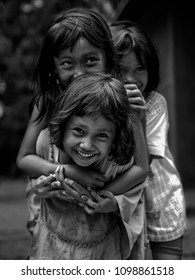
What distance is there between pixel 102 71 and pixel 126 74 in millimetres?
327

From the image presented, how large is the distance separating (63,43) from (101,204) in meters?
0.69

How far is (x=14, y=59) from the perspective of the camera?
12.9m

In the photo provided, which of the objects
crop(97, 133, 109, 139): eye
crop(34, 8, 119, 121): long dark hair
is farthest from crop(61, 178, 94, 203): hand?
crop(34, 8, 119, 121): long dark hair

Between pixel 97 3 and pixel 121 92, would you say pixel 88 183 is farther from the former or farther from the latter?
A: pixel 97 3

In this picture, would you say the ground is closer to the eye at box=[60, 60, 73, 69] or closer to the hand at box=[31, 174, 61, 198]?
the hand at box=[31, 174, 61, 198]

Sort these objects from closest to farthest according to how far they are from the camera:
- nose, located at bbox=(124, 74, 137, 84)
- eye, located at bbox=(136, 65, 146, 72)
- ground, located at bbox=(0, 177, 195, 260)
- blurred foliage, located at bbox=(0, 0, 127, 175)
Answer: nose, located at bbox=(124, 74, 137, 84) < eye, located at bbox=(136, 65, 146, 72) < ground, located at bbox=(0, 177, 195, 260) < blurred foliage, located at bbox=(0, 0, 127, 175)

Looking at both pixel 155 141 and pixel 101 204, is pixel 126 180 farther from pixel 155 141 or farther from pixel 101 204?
pixel 155 141

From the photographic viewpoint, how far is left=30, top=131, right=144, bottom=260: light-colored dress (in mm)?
2076

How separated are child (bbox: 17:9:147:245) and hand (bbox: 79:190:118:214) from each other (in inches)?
1.7

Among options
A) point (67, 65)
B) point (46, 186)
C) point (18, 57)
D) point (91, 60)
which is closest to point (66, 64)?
point (67, 65)

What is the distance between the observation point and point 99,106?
190cm

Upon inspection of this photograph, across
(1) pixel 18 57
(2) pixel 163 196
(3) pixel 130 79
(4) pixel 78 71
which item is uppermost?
(4) pixel 78 71

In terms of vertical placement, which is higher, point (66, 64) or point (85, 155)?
point (66, 64)

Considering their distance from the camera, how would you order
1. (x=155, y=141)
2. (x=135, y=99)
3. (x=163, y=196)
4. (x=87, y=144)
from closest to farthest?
1. (x=87, y=144)
2. (x=135, y=99)
3. (x=155, y=141)
4. (x=163, y=196)
